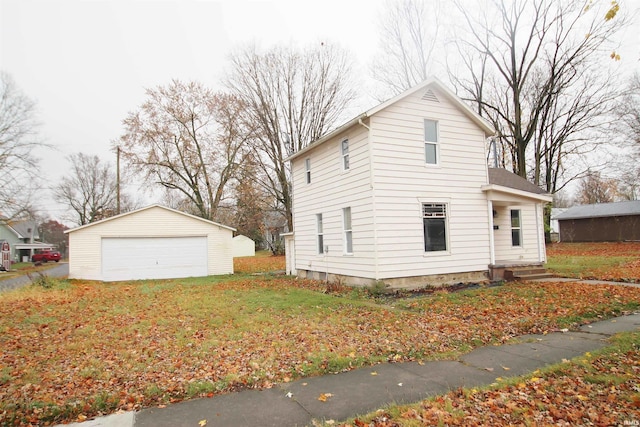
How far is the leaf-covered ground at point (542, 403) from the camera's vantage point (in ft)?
11.4

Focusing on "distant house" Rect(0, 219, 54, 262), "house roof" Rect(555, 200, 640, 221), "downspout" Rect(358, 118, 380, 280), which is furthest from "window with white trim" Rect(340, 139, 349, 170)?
"distant house" Rect(0, 219, 54, 262)

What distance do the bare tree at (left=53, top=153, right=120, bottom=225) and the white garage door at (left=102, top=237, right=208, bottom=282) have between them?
36614 mm

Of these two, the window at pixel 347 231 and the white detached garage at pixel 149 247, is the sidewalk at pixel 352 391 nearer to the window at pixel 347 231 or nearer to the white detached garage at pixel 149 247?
the window at pixel 347 231

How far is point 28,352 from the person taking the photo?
21.2 ft

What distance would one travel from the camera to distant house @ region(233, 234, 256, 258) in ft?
166

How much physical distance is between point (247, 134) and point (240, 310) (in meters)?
23.2

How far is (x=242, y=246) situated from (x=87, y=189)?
2390 centimetres

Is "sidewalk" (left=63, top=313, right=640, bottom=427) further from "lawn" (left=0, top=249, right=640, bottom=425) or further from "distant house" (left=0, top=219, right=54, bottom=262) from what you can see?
"distant house" (left=0, top=219, right=54, bottom=262)

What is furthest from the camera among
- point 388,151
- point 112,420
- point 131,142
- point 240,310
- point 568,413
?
point 131,142

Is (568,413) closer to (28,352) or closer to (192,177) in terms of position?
(28,352)

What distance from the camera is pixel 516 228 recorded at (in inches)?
610

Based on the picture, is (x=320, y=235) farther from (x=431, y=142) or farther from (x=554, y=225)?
(x=554, y=225)

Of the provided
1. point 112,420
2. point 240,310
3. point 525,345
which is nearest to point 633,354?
point 525,345

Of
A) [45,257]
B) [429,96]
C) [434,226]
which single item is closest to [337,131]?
[429,96]
